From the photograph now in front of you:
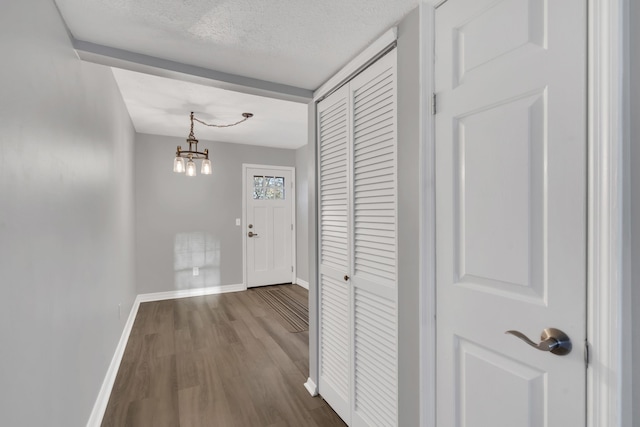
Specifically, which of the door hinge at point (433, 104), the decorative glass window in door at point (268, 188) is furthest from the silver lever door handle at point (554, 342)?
the decorative glass window in door at point (268, 188)

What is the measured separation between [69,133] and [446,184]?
5.81ft

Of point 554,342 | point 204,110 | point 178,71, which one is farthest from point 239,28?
point 204,110

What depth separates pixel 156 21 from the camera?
55.6 inches

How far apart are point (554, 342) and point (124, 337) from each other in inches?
136

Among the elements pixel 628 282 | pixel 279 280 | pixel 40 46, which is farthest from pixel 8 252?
pixel 279 280

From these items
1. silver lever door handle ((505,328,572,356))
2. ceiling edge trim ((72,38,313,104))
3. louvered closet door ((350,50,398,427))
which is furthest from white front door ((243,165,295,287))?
silver lever door handle ((505,328,572,356))

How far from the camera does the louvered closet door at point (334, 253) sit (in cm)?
190

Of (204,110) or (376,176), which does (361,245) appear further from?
(204,110)

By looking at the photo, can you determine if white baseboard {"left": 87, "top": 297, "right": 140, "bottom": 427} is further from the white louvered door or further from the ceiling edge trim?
the ceiling edge trim

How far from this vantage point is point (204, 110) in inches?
132

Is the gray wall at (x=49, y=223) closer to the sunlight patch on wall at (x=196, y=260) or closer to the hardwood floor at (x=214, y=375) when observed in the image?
the hardwood floor at (x=214, y=375)

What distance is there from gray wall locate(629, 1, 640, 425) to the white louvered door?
830 millimetres

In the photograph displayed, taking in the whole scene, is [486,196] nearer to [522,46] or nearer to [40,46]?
[522,46]

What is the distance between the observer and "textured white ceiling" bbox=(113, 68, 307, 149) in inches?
108
